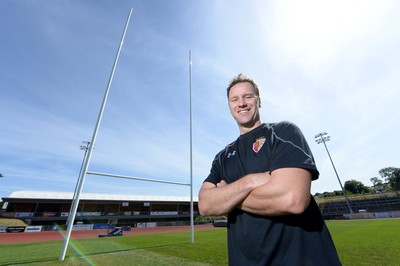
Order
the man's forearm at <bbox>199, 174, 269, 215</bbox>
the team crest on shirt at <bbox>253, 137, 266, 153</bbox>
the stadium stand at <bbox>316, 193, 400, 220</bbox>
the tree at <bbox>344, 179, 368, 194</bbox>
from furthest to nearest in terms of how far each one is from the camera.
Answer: the tree at <bbox>344, 179, 368, 194</bbox>
the stadium stand at <bbox>316, 193, 400, 220</bbox>
the team crest on shirt at <bbox>253, 137, 266, 153</bbox>
the man's forearm at <bbox>199, 174, 269, 215</bbox>

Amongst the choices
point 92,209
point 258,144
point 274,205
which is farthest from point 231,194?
point 92,209

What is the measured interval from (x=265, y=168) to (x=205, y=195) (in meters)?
0.55

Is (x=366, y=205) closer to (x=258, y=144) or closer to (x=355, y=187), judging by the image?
(x=355, y=187)

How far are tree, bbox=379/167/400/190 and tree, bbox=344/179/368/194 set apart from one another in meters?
8.10

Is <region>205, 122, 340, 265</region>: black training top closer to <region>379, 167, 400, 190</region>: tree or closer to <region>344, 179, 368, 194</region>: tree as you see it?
<region>379, 167, 400, 190</region>: tree

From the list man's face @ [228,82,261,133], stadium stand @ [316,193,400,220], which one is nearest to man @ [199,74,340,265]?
man's face @ [228,82,261,133]

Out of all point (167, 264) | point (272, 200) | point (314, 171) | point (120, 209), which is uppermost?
point (120, 209)

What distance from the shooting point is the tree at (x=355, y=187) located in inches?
2817

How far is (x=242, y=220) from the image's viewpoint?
54.2 inches

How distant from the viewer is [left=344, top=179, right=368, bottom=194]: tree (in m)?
71.6

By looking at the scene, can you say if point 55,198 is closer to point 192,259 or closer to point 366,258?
point 192,259

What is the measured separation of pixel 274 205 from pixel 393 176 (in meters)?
85.8

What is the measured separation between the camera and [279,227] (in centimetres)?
122

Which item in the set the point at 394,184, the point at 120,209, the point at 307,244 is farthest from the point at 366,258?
the point at 394,184
